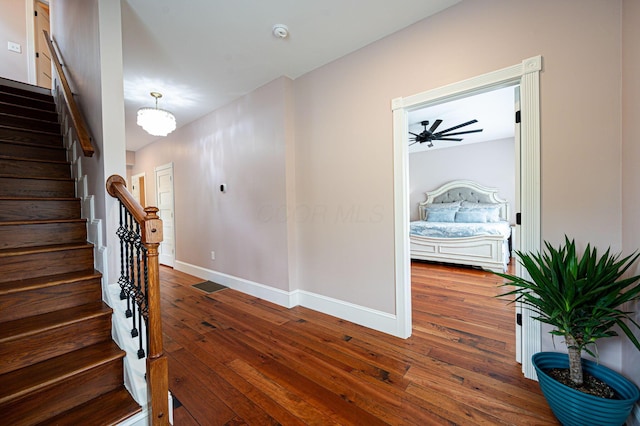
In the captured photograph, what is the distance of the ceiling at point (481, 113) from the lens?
371 cm

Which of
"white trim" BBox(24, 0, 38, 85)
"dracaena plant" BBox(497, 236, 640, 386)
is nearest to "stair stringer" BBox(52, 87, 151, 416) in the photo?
"dracaena plant" BBox(497, 236, 640, 386)

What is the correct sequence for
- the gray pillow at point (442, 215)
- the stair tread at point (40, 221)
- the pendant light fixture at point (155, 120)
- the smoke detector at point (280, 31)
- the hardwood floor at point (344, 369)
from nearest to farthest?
the hardwood floor at point (344, 369)
the stair tread at point (40, 221)
the smoke detector at point (280, 31)
the pendant light fixture at point (155, 120)
the gray pillow at point (442, 215)

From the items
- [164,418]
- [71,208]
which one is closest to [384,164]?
[164,418]

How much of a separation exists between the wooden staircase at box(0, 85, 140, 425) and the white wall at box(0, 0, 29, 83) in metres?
2.82

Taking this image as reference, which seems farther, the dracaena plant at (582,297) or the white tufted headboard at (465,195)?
the white tufted headboard at (465,195)

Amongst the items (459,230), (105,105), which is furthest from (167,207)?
(459,230)

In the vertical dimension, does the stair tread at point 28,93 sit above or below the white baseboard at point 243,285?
above

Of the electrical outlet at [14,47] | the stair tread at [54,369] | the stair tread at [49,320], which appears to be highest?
the electrical outlet at [14,47]

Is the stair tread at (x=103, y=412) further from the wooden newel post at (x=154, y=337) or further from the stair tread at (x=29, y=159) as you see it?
the stair tread at (x=29, y=159)

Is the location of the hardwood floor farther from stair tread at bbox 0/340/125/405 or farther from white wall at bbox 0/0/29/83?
white wall at bbox 0/0/29/83

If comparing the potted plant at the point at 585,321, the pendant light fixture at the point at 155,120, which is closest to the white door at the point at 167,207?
the pendant light fixture at the point at 155,120

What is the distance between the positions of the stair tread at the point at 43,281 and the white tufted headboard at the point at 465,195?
6479 millimetres

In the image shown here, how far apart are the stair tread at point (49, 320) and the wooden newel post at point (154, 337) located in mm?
552

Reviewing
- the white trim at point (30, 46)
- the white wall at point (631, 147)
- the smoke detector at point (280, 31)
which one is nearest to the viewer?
the white wall at point (631, 147)
